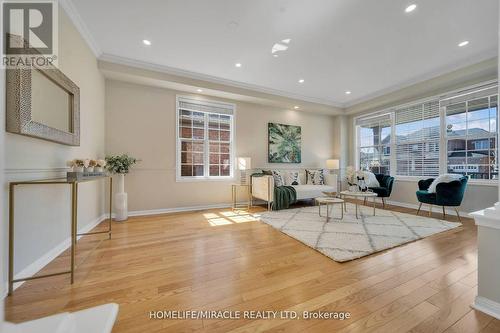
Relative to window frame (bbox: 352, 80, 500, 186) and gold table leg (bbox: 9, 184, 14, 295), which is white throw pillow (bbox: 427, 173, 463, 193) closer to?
window frame (bbox: 352, 80, 500, 186)

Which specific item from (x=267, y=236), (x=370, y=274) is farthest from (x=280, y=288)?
(x=267, y=236)

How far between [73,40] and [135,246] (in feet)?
8.65

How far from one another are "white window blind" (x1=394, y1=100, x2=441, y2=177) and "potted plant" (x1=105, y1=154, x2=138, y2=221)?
5858 millimetres

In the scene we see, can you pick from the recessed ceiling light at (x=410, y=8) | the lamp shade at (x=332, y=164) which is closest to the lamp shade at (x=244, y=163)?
the lamp shade at (x=332, y=164)

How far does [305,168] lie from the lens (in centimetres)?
590

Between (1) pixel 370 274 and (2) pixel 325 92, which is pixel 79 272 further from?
(2) pixel 325 92

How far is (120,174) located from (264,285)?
10.0 feet

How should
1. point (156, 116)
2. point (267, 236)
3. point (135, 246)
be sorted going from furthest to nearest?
point (156, 116) < point (267, 236) < point (135, 246)

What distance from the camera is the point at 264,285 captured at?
172 centimetres

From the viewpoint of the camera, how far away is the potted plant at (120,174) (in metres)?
3.44

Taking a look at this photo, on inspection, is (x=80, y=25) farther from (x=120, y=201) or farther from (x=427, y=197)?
(x=427, y=197)

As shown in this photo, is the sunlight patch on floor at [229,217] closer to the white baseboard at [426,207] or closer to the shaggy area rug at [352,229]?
the shaggy area rug at [352,229]

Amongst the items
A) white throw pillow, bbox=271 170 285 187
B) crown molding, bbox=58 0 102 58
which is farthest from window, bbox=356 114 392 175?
crown molding, bbox=58 0 102 58

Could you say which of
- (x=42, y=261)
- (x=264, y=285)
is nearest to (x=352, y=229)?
(x=264, y=285)
